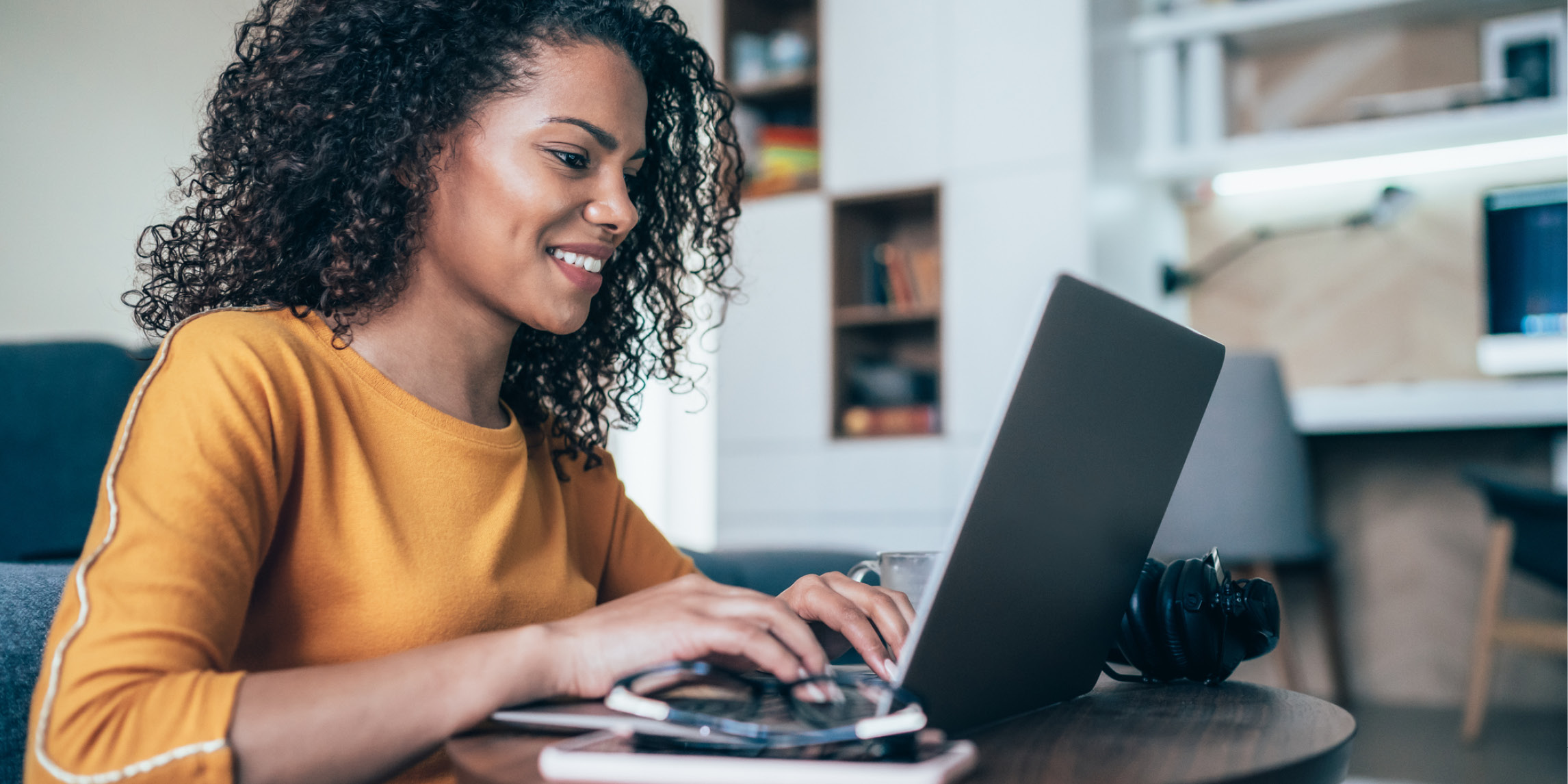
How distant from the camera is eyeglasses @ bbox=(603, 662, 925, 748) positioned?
19.5 inches

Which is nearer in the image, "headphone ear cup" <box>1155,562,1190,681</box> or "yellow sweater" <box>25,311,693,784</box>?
"yellow sweater" <box>25,311,693,784</box>

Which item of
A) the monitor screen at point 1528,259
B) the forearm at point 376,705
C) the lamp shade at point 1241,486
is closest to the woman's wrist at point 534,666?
the forearm at point 376,705

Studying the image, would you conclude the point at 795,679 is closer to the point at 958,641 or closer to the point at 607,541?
the point at 958,641

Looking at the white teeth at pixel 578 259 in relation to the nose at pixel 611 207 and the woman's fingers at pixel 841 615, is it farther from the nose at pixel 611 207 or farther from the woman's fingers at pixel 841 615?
the woman's fingers at pixel 841 615

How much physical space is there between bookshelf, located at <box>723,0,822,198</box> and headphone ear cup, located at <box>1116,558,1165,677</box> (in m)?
3.20

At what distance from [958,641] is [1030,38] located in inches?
125

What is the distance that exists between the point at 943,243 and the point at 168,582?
10.3ft

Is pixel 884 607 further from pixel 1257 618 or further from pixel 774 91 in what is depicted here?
pixel 774 91

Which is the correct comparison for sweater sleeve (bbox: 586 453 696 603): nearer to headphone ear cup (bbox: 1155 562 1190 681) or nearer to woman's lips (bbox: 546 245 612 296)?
woman's lips (bbox: 546 245 612 296)

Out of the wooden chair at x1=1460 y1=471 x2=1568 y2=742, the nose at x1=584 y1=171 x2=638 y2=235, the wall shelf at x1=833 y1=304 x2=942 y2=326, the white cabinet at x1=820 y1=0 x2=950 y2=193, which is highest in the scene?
the white cabinet at x1=820 y1=0 x2=950 y2=193

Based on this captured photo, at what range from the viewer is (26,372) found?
2047 millimetres

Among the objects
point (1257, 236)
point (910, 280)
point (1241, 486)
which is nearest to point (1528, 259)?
point (1257, 236)

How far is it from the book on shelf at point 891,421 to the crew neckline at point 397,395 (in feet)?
9.15

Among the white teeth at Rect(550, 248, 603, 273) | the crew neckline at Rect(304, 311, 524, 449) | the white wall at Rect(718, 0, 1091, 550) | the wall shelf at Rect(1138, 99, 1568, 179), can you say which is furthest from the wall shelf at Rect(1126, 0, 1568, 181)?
the crew neckline at Rect(304, 311, 524, 449)
